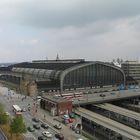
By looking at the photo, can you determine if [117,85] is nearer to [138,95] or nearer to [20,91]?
[138,95]

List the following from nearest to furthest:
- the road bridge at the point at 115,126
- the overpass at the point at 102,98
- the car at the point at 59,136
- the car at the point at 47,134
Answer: the car at the point at 59,136
the car at the point at 47,134
the road bridge at the point at 115,126
the overpass at the point at 102,98

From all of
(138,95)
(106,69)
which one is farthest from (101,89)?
(138,95)

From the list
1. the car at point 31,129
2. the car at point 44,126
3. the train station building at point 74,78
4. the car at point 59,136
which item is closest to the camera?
the car at point 59,136

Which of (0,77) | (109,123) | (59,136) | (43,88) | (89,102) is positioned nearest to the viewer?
(59,136)

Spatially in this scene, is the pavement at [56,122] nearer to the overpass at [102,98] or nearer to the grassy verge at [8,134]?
the grassy verge at [8,134]

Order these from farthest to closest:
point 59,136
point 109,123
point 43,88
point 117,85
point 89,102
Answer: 1. point 117,85
2. point 43,88
3. point 89,102
4. point 109,123
5. point 59,136

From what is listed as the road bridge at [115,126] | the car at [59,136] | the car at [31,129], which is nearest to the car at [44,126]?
the car at [31,129]

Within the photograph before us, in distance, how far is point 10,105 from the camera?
276 feet

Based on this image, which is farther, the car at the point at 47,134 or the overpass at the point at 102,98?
the overpass at the point at 102,98

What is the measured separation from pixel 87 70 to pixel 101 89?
352 inches

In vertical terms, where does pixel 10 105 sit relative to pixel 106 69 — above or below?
below

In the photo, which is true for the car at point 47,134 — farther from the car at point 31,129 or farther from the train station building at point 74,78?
the train station building at point 74,78

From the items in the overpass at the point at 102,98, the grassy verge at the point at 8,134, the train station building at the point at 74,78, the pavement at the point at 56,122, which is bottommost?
the pavement at the point at 56,122

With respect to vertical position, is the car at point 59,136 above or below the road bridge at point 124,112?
below
